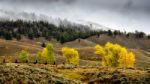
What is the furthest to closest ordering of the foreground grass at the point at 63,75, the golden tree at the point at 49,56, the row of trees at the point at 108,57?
the golden tree at the point at 49,56 < the row of trees at the point at 108,57 < the foreground grass at the point at 63,75

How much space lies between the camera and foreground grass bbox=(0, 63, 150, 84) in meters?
36.4

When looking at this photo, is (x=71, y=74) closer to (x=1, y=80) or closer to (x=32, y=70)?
(x=32, y=70)

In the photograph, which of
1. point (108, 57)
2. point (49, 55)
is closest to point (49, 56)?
point (49, 55)

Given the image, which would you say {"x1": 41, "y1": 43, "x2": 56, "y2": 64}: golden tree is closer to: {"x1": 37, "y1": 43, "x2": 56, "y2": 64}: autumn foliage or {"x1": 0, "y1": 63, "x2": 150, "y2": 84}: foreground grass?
{"x1": 37, "y1": 43, "x2": 56, "y2": 64}: autumn foliage

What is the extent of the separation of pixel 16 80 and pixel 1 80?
1603 mm

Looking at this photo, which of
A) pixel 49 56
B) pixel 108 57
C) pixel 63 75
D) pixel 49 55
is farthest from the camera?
pixel 49 55

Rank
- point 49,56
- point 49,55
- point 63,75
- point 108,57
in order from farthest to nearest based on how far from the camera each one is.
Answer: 1. point 49,55
2. point 49,56
3. point 108,57
4. point 63,75

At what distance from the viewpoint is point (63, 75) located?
5284 cm

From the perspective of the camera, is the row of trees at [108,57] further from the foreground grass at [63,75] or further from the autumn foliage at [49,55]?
the foreground grass at [63,75]

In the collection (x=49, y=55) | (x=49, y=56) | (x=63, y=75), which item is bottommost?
(x=49, y=56)

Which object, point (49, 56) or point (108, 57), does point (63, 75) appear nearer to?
point (108, 57)

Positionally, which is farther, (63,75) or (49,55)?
(49,55)

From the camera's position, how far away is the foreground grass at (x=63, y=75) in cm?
3638

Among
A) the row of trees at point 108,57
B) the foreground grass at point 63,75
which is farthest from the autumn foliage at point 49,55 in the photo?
the foreground grass at point 63,75
